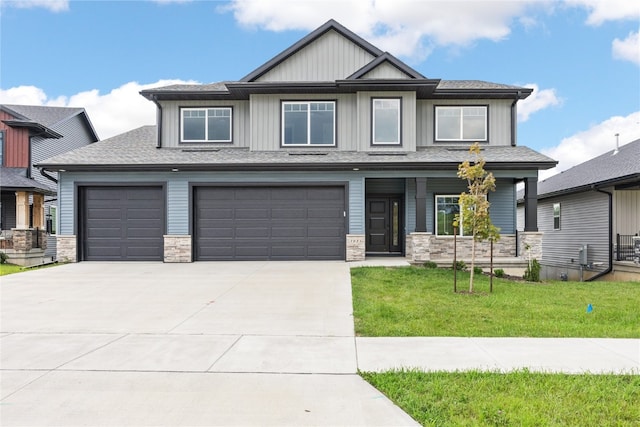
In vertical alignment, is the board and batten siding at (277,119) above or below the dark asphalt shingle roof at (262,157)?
above

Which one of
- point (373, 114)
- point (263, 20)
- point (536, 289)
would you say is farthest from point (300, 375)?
point (263, 20)

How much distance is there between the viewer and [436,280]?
33.7 feet

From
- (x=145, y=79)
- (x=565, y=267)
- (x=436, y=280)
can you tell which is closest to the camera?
(x=436, y=280)

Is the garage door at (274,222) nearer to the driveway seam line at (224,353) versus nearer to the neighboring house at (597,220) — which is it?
the driveway seam line at (224,353)

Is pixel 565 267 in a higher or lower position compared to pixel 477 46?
lower

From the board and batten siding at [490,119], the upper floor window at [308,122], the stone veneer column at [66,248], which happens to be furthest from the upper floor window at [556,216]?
the stone veneer column at [66,248]

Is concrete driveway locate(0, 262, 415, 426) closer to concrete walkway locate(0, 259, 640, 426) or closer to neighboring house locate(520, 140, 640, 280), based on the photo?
concrete walkway locate(0, 259, 640, 426)

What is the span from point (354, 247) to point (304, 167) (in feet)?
10.3

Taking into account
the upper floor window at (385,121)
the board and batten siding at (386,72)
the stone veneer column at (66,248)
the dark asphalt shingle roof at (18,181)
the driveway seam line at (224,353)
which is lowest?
the driveway seam line at (224,353)

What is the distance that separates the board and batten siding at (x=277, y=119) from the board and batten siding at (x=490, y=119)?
261cm

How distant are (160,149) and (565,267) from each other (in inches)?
694

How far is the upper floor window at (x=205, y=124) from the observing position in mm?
15875

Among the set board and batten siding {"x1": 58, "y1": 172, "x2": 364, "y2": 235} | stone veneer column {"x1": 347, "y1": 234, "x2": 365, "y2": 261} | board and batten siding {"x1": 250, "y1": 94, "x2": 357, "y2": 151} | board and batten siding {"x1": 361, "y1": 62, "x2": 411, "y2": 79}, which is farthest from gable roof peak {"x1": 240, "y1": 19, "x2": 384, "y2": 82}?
stone veneer column {"x1": 347, "y1": 234, "x2": 365, "y2": 261}

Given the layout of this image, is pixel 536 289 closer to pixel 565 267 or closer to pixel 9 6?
pixel 565 267
